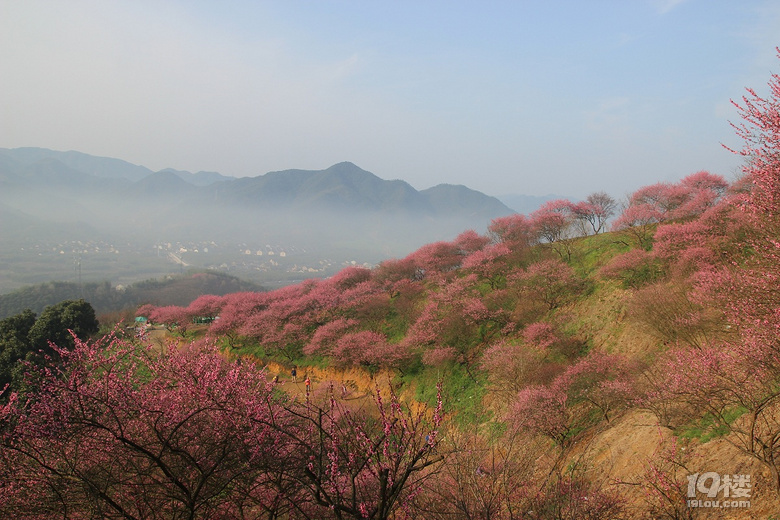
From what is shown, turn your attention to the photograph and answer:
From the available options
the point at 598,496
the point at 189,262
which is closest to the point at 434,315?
the point at 598,496

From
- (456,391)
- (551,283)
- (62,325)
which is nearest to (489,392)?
(456,391)

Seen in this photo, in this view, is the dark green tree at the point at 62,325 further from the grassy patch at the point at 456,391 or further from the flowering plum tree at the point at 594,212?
the flowering plum tree at the point at 594,212

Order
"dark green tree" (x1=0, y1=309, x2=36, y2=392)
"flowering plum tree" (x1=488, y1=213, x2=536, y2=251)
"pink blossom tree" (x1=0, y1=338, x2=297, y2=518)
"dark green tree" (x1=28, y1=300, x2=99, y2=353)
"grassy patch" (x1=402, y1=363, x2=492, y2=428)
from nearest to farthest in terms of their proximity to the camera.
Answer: "pink blossom tree" (x1=0, y1=338, x2=297, y2=518) → "grassy patch" (x1=402, y1=363, x2=492, y2=428) → "dark green tree" (x1=0, y1=309, x2=36, y2=392) → "dark green tree" (x1=28, y1=300, x2=99, y2=353) → "flowering plum tree" (x1=488, y1=213, x2=536, y2=251)

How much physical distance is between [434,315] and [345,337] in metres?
6.00

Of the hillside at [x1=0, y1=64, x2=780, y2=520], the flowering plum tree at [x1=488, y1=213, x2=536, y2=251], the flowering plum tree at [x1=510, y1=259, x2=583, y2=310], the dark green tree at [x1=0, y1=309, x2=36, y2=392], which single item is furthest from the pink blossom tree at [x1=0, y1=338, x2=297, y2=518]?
the dark green tree at [x1=0, y1=309, x2=36, y2=392]

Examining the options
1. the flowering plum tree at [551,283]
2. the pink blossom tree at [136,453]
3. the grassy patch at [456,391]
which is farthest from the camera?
the flowering plum tree at [551,283]

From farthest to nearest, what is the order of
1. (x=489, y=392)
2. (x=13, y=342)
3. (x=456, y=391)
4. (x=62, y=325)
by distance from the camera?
(x=62, y=325) < (x=13, y=342) < (x=456, y=391) < (x=489, y=392)

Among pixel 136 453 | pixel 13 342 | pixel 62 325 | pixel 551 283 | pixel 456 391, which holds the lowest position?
pixel 456 391

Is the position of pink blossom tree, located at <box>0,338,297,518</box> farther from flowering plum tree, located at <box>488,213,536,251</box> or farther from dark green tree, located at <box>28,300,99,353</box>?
dark green tree, located at <box>28,300,99,353</box>

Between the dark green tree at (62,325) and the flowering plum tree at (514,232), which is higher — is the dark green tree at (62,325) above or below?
below

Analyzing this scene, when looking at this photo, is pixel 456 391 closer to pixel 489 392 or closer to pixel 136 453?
pixel 489 392

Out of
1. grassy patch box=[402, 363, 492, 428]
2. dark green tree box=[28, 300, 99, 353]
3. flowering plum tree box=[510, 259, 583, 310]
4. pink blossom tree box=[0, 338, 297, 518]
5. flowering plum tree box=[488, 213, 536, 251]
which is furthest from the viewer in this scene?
flowering plum tree box=[488, 213, 536, 251]

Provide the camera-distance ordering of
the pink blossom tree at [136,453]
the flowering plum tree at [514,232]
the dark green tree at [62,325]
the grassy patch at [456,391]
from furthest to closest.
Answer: the flowering plum tree at [514,232]
the dark green tree at [62,325]
the grassy patch at [456,391]
the pink blossom tree at [136,453]

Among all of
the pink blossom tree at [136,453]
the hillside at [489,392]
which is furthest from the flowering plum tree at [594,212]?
the pink blossom tree at [136,453]
